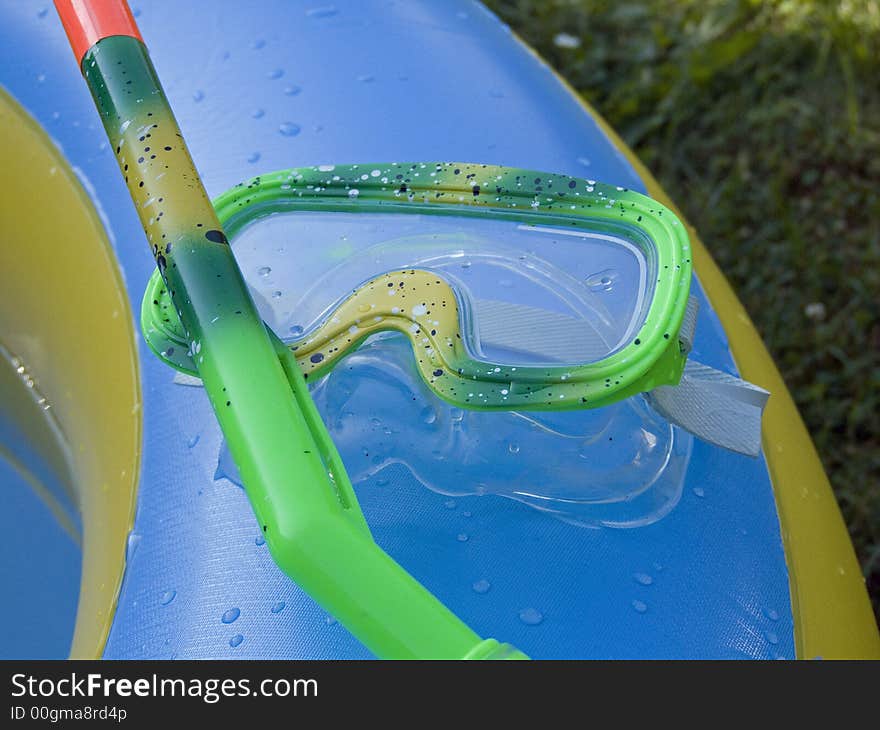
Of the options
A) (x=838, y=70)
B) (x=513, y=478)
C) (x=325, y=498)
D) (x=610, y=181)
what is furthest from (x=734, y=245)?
(x=325, y=498)

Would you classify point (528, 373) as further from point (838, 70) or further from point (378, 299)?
point (838, 70)

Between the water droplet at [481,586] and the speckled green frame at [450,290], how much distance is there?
0.16 meters

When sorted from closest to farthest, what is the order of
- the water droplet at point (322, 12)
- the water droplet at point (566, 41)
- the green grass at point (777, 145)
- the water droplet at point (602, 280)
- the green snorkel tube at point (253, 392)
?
the green snorkel tube at point (253, 392) < the water droplet at point (602, 280) < the water droplet at point (322, 12) < the green grass at point (777, 145) < the water droplet at point (566, 41)

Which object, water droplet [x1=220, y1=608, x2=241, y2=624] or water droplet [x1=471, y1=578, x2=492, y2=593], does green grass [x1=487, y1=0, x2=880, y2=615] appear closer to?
water droplet [x1=471, y1=578, x2=492, y2=593]

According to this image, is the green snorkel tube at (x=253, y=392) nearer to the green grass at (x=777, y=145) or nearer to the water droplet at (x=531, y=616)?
the water droplet at (x=531, y=616)

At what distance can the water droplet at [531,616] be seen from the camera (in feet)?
3.06

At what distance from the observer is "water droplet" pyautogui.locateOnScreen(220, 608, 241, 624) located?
0.95 meters

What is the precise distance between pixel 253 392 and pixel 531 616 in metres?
0.33

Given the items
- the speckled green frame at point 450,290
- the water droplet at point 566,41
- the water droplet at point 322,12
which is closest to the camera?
the speckled green frame at point 450,290

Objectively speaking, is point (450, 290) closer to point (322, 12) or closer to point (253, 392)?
point (253, 392)

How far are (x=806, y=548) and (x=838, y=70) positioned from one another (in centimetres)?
159

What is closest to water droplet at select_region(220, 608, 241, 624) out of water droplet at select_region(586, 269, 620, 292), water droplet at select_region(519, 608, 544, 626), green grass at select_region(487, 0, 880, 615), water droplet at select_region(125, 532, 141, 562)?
water droplet at select_region(125, 532, 141, 562)

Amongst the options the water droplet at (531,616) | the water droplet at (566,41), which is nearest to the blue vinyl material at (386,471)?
the water droplet at (531,616)

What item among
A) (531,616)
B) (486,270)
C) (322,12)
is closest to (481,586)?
(531,616)
